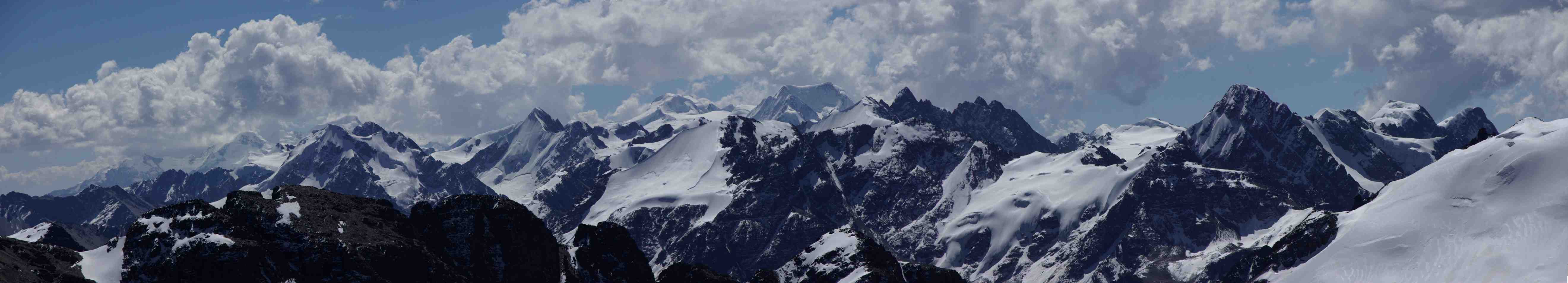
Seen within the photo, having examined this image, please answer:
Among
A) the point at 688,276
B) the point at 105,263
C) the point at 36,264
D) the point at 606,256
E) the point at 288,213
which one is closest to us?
the point at 36,264

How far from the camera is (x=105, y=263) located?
455ft

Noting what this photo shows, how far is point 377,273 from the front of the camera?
14075 centimetres

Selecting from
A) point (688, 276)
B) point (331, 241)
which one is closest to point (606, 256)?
point (688, 276)

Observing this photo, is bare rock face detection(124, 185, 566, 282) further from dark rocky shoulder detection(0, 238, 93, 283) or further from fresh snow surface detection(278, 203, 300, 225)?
dark rocky shoulder detection(0, 238, 93, 283)

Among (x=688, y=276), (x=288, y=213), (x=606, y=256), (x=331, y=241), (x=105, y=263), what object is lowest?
(x=105, y=263)

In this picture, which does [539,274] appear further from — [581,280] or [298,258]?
[298,258]

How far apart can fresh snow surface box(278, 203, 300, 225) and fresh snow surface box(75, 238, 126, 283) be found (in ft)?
54.1

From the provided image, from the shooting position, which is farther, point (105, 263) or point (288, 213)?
point (288, 213)

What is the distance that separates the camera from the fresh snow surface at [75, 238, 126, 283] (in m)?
135

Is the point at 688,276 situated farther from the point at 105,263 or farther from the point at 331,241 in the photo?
the point at 105,263

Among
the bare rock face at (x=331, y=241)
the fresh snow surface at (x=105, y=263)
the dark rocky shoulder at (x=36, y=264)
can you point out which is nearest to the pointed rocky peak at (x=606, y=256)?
the bare rock face at (x=331, y=241)

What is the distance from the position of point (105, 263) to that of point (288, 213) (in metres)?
19.8

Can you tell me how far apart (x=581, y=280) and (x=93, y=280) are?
65.2m

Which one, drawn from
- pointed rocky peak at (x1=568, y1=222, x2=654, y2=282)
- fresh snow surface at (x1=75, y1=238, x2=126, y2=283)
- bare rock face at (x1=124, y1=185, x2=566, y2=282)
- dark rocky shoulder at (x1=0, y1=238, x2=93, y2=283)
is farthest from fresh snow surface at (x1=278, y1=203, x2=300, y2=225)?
pointed rocky peak at (x1=568, y1=222, x2=654, y2=282)
